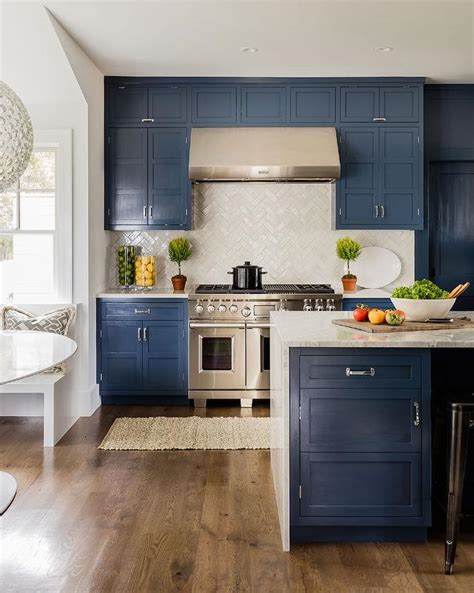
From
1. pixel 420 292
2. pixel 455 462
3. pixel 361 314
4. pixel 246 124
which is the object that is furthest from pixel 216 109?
pixel 455 462

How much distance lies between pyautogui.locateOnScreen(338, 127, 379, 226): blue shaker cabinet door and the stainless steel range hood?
20 centimetres

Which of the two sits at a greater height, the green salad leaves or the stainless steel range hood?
the stainless steel range hood

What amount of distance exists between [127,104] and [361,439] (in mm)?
3817

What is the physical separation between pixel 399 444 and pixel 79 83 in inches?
136

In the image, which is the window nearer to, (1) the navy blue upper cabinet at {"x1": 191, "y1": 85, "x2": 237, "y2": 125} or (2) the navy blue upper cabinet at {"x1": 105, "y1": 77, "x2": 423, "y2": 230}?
(2) the navy blue upper cabinet at {"x1": 105, "y1": 77, "x2": 423, "y2": 230}

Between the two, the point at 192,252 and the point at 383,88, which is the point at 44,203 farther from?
the point at 383,88

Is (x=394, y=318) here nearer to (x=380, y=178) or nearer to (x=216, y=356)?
(x=216, y=356)

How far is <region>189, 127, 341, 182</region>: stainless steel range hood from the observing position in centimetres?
518

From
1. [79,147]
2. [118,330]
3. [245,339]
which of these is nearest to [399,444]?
[245,339]

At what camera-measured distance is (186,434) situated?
172 inches

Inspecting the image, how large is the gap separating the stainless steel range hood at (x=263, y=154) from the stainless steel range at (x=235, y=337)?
0.97 m

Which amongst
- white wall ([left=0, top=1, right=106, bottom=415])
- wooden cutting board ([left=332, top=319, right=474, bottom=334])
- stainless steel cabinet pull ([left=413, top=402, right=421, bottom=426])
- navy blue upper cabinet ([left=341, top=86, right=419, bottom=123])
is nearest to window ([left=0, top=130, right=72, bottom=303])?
white wall ([left=0, top=1, right=106, bottom=415])

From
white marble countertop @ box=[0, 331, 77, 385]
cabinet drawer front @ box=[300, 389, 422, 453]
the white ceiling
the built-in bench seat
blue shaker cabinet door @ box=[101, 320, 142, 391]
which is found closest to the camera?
white marble countertop @ box=[0, 331, 77, 385]

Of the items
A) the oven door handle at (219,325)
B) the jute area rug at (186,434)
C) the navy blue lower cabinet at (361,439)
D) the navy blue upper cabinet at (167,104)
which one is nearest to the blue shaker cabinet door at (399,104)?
the navy blue upper cabinet at (167,104)
